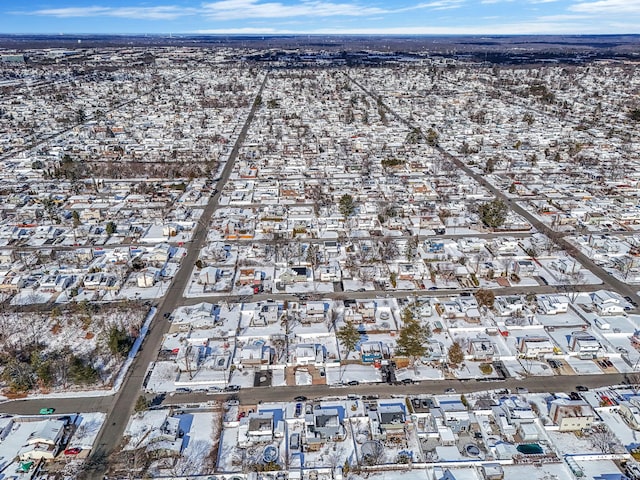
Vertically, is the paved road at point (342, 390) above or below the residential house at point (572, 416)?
below

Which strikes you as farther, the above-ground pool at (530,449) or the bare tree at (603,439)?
the bare tree at (603,439)

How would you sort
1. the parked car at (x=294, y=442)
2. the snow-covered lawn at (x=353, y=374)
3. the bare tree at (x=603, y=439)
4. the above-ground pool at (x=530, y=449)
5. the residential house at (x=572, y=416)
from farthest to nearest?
the snow-covered lawn at (x=353, y=374) < the residential house at (x=572, y=416) < the parked car at (x=294, y=442) < the bare tree at (x=603, y=439) < the above-ground pool at (x=530, y=449)

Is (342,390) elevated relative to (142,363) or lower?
lower

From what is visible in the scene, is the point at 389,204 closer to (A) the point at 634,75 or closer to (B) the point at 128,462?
(B) the point at 128,462

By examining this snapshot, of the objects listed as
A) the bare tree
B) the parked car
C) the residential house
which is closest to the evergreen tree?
the parked car

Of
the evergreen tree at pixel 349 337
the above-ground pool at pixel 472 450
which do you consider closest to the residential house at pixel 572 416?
the above-ground pool at pixel 472 450

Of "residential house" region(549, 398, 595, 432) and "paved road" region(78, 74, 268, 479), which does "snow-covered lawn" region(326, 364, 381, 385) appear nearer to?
"residential house" region(549, 398, 595, 432)

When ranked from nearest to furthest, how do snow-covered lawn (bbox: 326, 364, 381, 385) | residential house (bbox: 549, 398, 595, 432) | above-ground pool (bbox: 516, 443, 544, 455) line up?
above-ground pool (bbox: 516, 443, 544, 455)
residential house (bbox: 549, 398, 595, 432)
snow-covered lawn (bbox: 326, 364, 381, 385)

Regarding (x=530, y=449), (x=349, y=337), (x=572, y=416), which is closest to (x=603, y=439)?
(x=572, y=416)

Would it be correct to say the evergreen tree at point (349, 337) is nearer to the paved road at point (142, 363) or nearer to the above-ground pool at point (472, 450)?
the above-ground pool at point (472, 450)

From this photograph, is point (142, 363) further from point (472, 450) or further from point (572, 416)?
point (572, 416)
